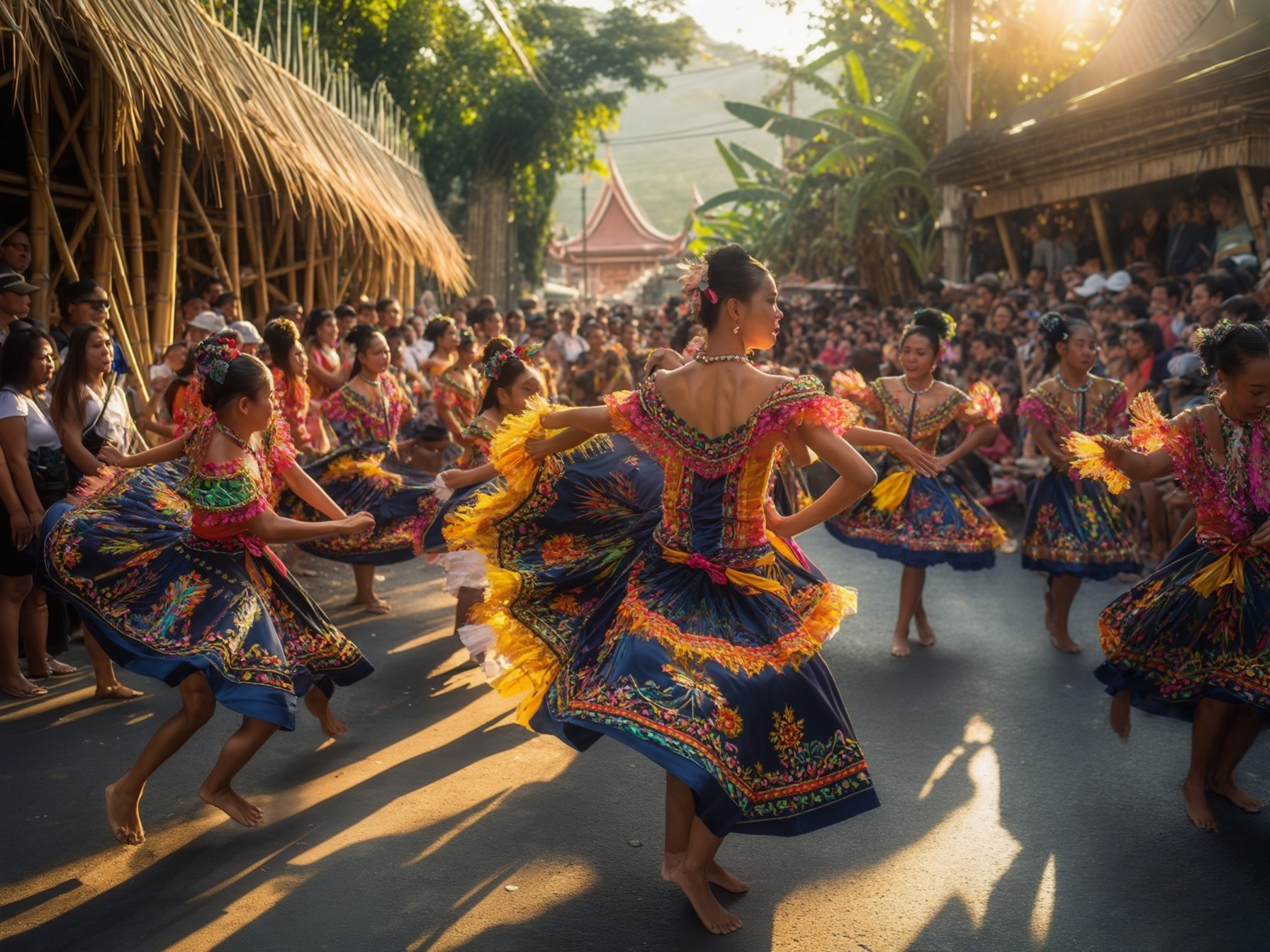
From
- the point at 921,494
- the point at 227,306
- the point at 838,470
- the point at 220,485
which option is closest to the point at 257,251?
the point at 227,306

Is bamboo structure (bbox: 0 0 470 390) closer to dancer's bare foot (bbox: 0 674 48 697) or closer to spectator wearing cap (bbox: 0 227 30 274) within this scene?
spectator wearing cap (bbox: 0 227 30 274)

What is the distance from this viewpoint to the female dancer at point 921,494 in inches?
273

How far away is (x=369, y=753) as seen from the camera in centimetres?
532

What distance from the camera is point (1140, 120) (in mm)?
13555

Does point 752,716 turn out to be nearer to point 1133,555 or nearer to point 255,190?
point 1133,555

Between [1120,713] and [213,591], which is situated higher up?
[213,591]

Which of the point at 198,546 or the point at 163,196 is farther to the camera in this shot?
the point at 163,196

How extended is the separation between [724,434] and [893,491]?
3.53 metres

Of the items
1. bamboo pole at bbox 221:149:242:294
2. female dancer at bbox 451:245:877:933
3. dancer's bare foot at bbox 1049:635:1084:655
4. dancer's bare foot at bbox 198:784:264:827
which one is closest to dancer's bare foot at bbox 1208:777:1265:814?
female dancer at bbox 451:245:877:933

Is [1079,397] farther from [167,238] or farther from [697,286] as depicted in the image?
[167,238]

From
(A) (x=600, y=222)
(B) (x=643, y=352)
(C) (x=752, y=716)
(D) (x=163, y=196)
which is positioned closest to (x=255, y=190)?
(D) (x=163, y=196)

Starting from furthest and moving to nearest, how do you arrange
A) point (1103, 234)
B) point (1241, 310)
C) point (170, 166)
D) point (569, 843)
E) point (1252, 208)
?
point (1103, 234), point (1252, 208), point (170, 166), point (1241, 310), point (569, 843)

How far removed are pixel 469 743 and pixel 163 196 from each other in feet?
20.9

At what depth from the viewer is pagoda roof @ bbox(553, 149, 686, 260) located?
2114 inches
